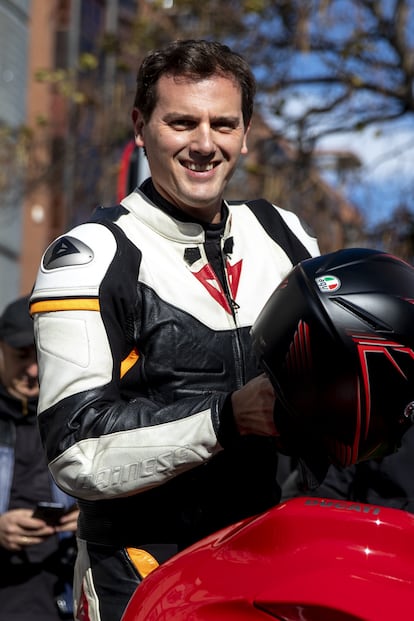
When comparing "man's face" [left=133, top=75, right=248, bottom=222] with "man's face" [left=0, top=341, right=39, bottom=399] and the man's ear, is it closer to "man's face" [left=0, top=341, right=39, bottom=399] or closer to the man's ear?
the man's ear

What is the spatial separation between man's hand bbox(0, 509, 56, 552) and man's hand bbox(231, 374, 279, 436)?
6.87 ft

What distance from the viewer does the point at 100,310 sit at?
7.62 ft

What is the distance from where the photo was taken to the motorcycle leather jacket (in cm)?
219

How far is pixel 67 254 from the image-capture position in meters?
2.34

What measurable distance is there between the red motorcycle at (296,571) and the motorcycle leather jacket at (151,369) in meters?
0.23

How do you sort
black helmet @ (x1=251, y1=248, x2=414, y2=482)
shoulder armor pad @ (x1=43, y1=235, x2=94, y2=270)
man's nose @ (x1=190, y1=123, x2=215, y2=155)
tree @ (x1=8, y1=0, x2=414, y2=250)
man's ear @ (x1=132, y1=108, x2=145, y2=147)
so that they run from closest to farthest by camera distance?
1. black helmet @ (x1=251, y1=248, x2=414, y2=482)
2. shoulder armor pad @ (x1=43, y1=235, x2=94, y2=270)
3. man's nose @ (x1=190, y1=123, x2=215, y2=155)
4. man's ear @ (x1=132, y1=108, x2=145, y2=147)
5. tree @ (x1=8, y1=0, x2=414, y2=250)

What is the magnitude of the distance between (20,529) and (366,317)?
2.40 m

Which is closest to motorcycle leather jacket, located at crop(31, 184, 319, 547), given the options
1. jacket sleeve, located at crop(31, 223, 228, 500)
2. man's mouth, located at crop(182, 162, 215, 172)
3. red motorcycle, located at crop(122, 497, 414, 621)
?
jacket sleeve, located at crop(31, 223, 228, 500)

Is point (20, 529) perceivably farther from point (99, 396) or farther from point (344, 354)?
point (344, 354)

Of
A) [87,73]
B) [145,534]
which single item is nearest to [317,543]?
[145,534]

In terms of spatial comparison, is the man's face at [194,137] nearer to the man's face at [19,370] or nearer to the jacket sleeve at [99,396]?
the jacket sleeve at [99,396]

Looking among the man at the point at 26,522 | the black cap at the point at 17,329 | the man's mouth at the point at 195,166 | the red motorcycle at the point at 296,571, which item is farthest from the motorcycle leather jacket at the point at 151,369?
the black cap at the point at 17,329

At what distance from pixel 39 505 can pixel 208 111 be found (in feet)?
6.46

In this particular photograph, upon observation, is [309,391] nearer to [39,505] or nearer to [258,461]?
[258,461]
